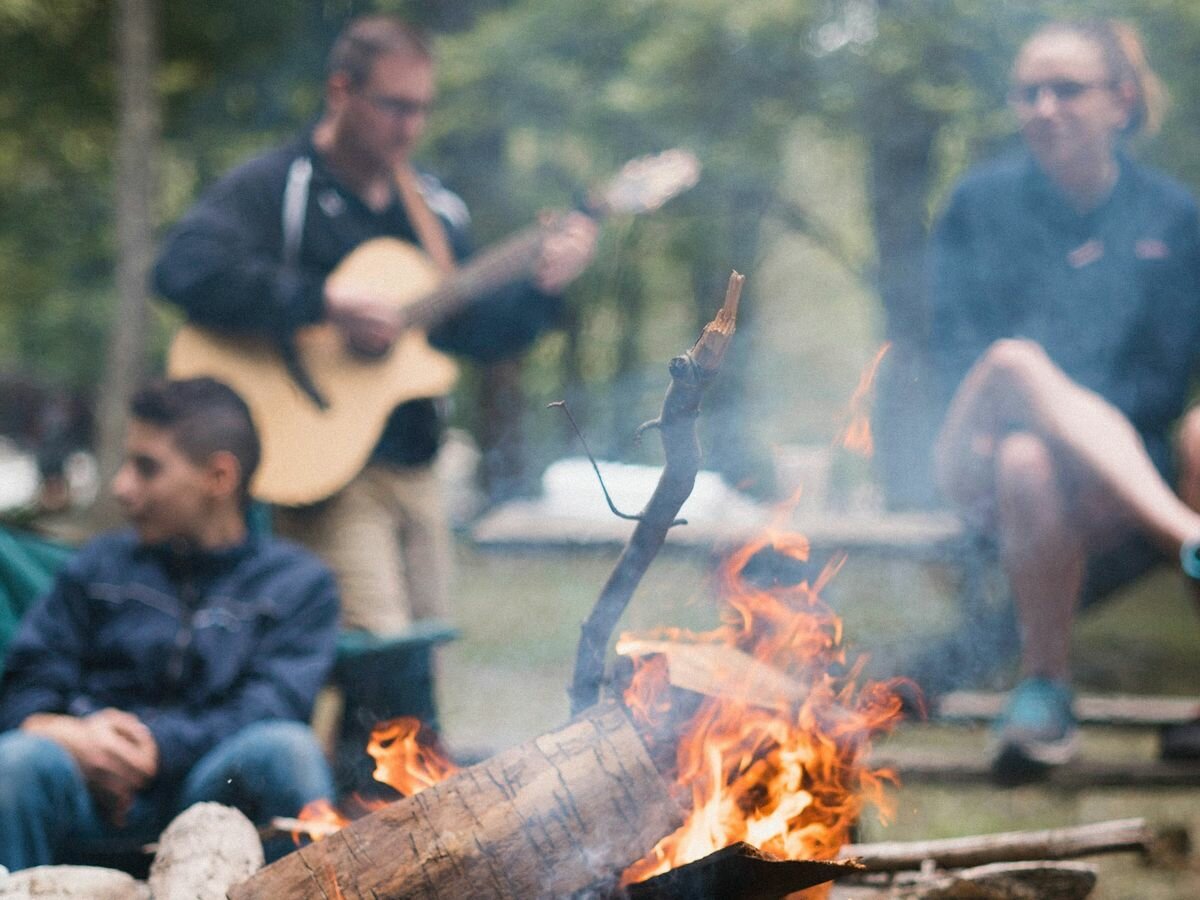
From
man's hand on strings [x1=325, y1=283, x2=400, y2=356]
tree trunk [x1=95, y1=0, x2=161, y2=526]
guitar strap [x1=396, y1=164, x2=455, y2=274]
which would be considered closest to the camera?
man's hand on strings [x1=325, y1=283, x2=400, y2=356]

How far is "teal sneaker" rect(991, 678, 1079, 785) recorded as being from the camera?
3.49 meters

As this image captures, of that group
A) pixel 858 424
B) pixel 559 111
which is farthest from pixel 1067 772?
pixel 559 111

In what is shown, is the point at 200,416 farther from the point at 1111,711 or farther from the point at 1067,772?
the point at 1111,711

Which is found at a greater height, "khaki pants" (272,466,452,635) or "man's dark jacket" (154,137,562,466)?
"man's dark jacket" (154,137,562,466)

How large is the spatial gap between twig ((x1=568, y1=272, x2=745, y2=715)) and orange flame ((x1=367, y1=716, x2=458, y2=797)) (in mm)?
365

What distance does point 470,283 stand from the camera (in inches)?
159

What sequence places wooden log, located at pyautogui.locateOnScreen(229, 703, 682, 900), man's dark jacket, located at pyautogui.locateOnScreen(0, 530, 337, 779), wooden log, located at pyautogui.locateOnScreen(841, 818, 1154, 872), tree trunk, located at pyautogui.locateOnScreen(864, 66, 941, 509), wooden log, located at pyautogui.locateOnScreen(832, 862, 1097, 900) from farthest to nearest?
1. tree trunk, located at pyautogui.locateOnScreen(864, 66, 941, 509)
2. man's dark jacket, located at pyautogui.locateOnScreen(0, 530, 337, 779)
3. wooden log, located at pyautogui.locateOnScreen(841, 818, 1154, 872)
4. wooden log, located at pyautogui.locateOnScreen(832, 862, 1097, 900)
5. wooden log, located at pyautogui.locateOnScreen(229, 703, 682, 900)

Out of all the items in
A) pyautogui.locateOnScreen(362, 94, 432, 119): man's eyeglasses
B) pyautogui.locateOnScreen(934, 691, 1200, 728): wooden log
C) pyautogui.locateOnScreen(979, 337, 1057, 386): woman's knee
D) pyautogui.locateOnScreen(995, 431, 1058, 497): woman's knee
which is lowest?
pyautogui.locateOnScreen(934, 691, 1200, 728): wooden log

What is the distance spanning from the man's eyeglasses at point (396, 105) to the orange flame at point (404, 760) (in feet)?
6.79

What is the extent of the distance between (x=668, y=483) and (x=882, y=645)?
9.72ft

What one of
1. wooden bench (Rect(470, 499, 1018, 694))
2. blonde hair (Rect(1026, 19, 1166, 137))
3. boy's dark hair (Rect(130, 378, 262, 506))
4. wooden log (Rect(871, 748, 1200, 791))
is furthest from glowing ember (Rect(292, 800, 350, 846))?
blonde hair (Rect(1026, 19, 1166, 137))

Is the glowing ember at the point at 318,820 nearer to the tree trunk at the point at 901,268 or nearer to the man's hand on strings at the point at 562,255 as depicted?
the man's hand on strings at the point at 562,255

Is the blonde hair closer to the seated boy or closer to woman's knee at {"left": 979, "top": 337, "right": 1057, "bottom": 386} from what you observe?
woman's knee at {"left": 979, "top": 337, "right": 1057, "bottom": 386}

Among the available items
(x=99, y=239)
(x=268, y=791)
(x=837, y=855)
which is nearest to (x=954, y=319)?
(x=837, y=855)
